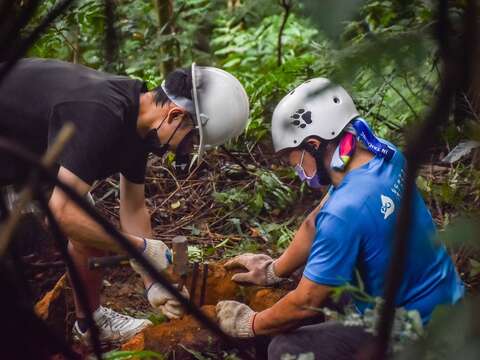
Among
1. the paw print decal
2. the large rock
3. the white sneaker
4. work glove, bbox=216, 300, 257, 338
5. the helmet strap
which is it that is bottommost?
the white sneaker

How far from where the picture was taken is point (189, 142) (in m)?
4.58

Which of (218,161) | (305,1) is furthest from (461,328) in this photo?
(218,161)

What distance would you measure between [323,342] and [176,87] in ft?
5.88

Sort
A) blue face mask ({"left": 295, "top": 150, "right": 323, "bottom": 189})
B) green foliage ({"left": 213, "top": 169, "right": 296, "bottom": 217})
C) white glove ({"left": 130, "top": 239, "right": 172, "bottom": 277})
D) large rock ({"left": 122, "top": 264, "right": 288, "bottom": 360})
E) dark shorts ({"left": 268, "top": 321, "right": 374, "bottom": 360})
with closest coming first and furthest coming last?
dark shorts ({"left": 268, "top": 321, "right": 374, "bottom": 360}) < blue face mask ({"left": 295, "top": 150, "right": 323, "bottom": 189}) < large rock ({"left": 122, "top": 264, "right": 288, "bottom": 360}) < white glove ({"left": 130, "top": 239, "right": 172, "bottom": 277}) < green foliage ({"left": 213, "top": 169, "right": 296, "bottom": 217})

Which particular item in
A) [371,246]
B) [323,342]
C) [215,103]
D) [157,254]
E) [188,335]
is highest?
[215,103]

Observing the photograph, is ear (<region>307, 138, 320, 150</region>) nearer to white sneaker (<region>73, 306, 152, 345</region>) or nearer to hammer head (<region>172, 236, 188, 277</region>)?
hammer head (<region>172, 236, 188, 277</region>)

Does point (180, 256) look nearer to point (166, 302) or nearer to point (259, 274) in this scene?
→ point (166, 302)

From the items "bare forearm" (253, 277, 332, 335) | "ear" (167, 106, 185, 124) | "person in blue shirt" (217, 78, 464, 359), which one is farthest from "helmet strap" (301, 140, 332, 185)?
"ear" (167, 106, 185, 124)

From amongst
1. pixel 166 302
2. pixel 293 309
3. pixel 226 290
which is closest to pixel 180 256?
pixel 166 302

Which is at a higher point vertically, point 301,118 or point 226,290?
point 301,118

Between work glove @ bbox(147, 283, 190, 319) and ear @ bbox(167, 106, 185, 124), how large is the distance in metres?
1.03

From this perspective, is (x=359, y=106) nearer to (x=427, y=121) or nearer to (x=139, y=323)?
(x=139, y=323)

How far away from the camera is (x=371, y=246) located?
359cm

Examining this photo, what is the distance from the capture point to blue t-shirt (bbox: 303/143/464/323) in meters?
3.52
